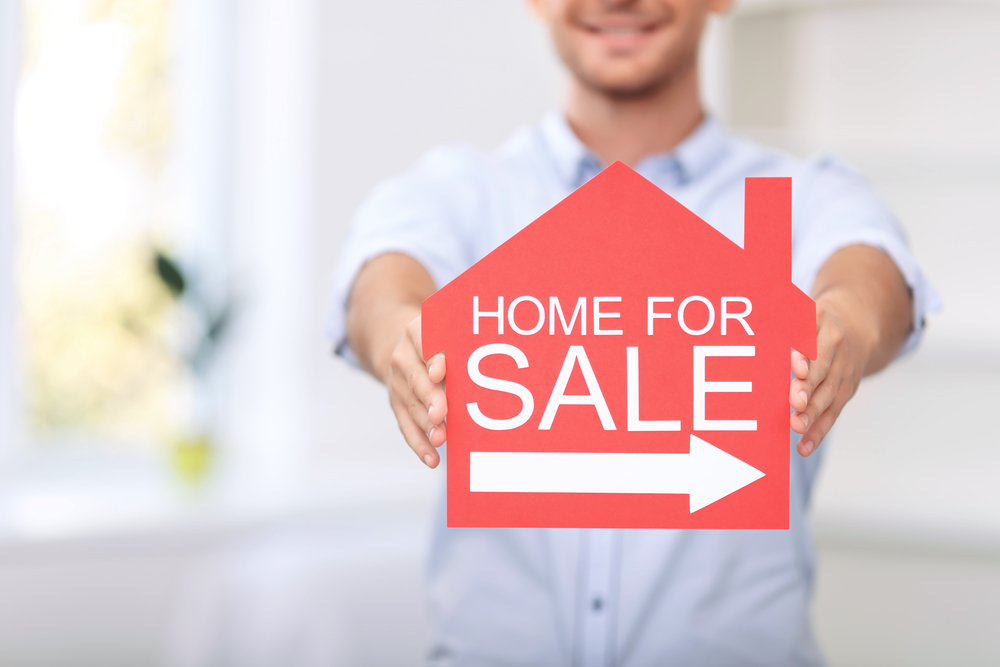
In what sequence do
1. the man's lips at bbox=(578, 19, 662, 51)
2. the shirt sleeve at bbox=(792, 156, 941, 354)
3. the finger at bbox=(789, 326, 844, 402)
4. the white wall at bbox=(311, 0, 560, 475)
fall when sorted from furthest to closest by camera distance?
the white wall at bbox=(311, 0, 560, 475)
the man's lips at bbox=(578, 19, 662, 51)
the shirt sleeve at bbox=(792, 156, 941, 354)
the finger at bbox=(789, 326, 844, 402)

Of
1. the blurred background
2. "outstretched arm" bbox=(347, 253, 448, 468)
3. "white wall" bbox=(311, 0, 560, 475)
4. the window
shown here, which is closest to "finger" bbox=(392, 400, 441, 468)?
"outstretched arm" bbox=(347, 253, 448, 468)

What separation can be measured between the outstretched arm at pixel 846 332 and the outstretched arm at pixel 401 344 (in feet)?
0.86

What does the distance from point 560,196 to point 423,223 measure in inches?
8.5

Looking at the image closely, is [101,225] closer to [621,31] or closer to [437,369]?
[621,31]

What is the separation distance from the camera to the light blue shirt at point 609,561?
3.61 ft

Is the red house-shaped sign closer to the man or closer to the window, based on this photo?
the man

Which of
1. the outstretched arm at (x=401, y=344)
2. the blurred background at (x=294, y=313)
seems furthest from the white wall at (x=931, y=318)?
the outstretched arm at (x=401, y=344)

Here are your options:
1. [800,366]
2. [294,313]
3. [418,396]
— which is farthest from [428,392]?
[294,313]

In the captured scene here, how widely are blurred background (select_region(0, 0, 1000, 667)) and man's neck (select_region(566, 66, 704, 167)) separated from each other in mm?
932

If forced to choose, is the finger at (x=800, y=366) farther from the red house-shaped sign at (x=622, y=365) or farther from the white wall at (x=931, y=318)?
the white wall at (x=931, y=318)

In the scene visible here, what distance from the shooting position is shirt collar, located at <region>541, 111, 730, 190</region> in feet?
3.77

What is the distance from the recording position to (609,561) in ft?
3.60

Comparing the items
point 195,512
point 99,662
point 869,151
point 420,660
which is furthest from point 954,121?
point 99,662

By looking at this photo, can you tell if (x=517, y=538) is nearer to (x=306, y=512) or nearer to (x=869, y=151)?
(x=306, y=512)
